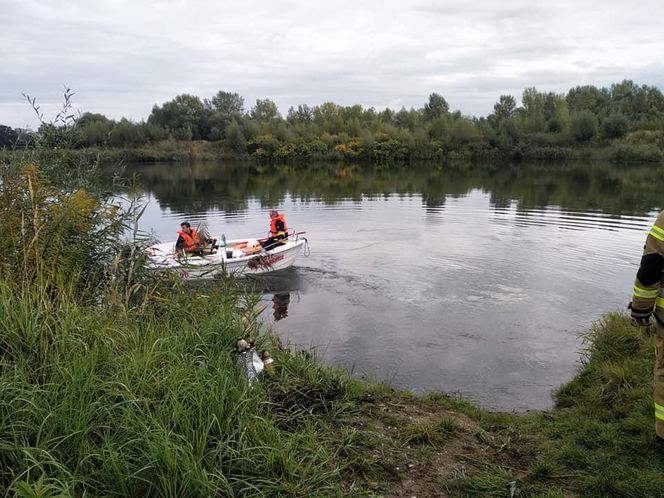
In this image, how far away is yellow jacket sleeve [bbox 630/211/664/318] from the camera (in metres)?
3.64

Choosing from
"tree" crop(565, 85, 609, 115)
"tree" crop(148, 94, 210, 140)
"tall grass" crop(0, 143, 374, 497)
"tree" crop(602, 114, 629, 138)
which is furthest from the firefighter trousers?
"tree" crop(565, 85, 609, 115)

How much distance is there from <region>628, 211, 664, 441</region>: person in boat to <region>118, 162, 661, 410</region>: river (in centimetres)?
246

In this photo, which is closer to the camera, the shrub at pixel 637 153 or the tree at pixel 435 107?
the shrub at pixel 637 153

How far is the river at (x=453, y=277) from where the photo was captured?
A: 7.59 meters

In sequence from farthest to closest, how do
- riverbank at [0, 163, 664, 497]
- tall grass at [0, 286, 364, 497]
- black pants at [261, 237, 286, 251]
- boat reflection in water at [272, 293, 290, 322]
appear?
black pants at [261, 237, 286, 251], boat reflection in water at [272, 293, 290, 322], riverbank at [0, 163, 664, 497], tall grass at [0, 286, 364, 497]

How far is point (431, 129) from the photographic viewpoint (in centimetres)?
6353

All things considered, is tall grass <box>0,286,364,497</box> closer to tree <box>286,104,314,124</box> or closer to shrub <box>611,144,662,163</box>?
A: shrub <box>611,144,662,163</box>

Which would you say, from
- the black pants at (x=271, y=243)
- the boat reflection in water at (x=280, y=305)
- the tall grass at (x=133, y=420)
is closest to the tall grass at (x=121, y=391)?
the tall grass at (x=133, y=420)

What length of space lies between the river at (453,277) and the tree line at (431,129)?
30583 mm

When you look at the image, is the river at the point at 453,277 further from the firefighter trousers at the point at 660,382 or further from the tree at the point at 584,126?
the tree at the point at 584,126

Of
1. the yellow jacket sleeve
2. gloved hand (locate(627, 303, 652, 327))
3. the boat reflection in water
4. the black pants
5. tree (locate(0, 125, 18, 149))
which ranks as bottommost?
the boat reflection in water

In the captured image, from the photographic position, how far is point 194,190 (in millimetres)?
32281

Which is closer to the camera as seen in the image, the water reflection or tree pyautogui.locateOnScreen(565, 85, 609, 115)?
the water reflection

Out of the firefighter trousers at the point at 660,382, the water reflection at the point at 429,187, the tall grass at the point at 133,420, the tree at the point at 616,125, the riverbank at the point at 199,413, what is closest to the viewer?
the tall grass at the point at 133,420
